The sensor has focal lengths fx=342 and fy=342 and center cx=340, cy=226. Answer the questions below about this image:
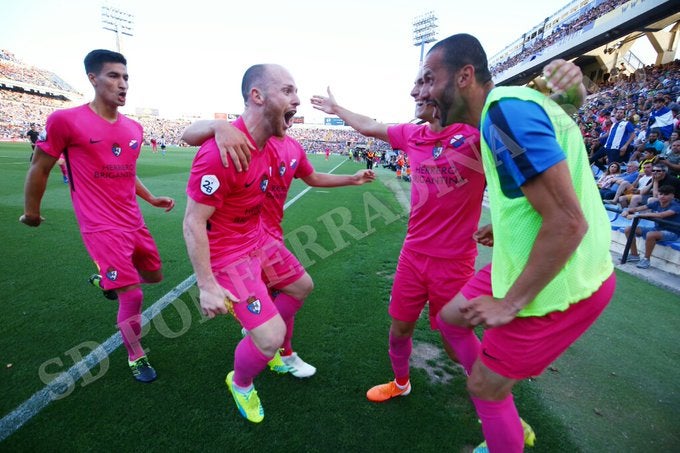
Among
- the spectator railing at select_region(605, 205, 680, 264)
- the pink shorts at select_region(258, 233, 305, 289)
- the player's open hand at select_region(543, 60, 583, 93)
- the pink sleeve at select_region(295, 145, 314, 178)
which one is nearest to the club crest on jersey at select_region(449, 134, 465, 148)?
the player's open hand at select_region(543, 60, 583, 93)

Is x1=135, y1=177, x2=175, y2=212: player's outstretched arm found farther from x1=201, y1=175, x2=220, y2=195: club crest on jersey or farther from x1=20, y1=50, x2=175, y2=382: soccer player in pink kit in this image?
x1=201, y1=175, x2=220, y2=195: club crest on jersey

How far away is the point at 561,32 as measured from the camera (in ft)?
110

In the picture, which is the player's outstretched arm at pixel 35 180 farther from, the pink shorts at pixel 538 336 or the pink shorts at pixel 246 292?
the pink shorts at pixel 538 336

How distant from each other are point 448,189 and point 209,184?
5.27ft

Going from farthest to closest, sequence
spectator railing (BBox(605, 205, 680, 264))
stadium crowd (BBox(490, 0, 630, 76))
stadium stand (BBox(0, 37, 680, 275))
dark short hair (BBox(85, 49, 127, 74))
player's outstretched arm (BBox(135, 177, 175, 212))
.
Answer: stadium crowd (BBox(490, 0, 630, 76))
stadium stand (BBox(0, 37, 680, 275))
spectator railing (BBox(605, 205, 680, 264))
player's outstretched arm (BBox(135, 177, 175, 212))
dark short hair (BBox(85, 49, 127, 74))

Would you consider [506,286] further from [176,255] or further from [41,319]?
[176,255]

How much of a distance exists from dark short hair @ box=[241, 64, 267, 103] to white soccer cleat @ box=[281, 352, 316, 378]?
216 centimetres

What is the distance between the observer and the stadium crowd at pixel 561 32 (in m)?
27.0

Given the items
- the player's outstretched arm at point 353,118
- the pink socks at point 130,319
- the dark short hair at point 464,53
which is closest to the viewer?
the dark short hair at point 464,53

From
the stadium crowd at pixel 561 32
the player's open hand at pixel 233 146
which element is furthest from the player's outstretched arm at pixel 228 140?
the stadium crowd at pixel 561 32

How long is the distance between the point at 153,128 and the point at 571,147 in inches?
3892

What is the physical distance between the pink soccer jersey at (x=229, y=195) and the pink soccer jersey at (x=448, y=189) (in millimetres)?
1191

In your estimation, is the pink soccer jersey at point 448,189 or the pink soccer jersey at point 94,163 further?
the pink soccer jersey at point 94,163

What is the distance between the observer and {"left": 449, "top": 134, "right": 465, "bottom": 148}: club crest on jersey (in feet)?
7.67
